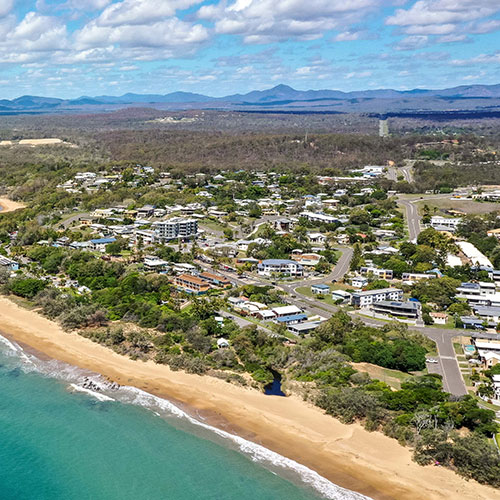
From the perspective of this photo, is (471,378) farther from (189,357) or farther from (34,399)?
(34,399)

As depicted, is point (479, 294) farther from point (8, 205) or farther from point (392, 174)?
point (8, 205)

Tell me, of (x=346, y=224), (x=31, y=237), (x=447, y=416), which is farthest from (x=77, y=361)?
(x=346, y=224)

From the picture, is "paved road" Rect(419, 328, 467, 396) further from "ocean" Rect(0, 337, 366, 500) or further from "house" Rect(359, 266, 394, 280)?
"house" Rect(359, 266, 394, 280)

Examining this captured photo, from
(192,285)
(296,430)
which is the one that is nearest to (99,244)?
(192,285)

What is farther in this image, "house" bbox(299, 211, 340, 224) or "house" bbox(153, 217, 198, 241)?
"house" bbox(299, 211, 340, 224)

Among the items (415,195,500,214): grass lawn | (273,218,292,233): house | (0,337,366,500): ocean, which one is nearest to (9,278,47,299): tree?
(0,337,366,500): ocean

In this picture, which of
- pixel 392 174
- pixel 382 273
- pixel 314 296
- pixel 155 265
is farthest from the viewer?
pixel 392 174
